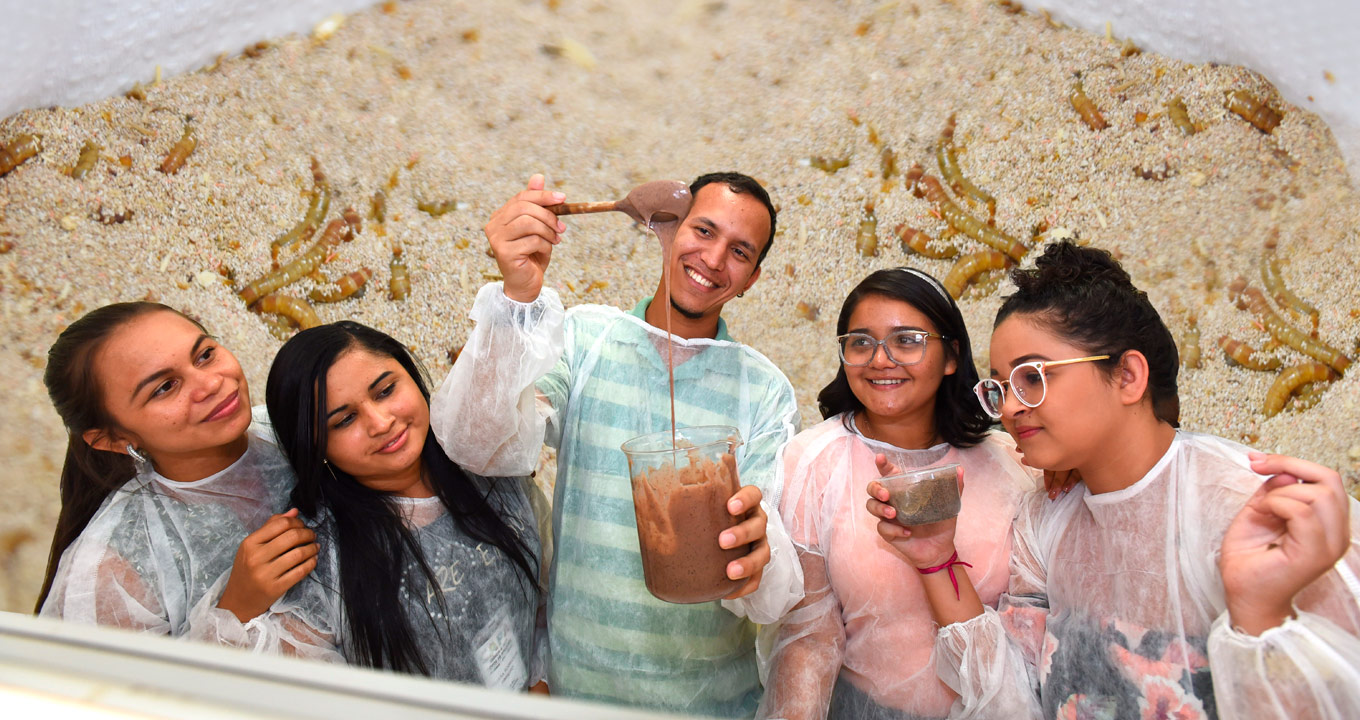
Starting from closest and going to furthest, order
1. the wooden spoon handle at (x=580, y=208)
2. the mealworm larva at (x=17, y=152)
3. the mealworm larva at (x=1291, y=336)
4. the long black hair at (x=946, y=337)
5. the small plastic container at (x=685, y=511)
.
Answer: the small plastic container at (x=685, y=511) < the wooden spoon handle at (x=580, y=208) < the long black hair at (x=946, y=337) < the mealworm larva at (x=1291, y=336) < the mealworm larva at (x=17, y=152)

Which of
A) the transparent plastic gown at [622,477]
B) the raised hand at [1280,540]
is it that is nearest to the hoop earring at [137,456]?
the transparent plastic gown at [622,477]

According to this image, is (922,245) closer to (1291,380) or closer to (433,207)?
(1291,380)

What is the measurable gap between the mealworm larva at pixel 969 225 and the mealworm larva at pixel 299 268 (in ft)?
6.31

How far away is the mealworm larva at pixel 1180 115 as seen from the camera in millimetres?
2547

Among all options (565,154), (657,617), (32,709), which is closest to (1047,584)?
(657,617)

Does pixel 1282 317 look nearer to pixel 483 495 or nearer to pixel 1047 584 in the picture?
pixel 1047 584

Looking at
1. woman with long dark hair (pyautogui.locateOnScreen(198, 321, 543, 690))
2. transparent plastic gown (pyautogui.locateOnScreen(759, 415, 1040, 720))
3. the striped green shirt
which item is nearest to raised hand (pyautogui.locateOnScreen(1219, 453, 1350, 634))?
transparent plastic gown (pyautogui.locateOnScreen(759, 415, 1040, 720))

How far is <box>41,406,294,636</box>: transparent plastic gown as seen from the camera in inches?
57.4

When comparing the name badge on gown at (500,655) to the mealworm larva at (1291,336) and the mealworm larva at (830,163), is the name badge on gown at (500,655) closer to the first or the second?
the mealworm larva at (830,163)

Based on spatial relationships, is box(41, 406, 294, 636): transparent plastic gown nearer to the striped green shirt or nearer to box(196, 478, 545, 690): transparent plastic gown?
box(196, 478, 545, 690): transparent plastic gown

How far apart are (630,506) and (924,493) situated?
25.5 inches

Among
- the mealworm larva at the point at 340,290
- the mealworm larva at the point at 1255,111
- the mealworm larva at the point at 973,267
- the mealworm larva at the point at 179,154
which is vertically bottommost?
the mealworm larva at the point at 340,290

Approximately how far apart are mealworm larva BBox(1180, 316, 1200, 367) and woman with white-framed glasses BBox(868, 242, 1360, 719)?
48.0 inches

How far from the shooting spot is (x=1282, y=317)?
2379 mm
